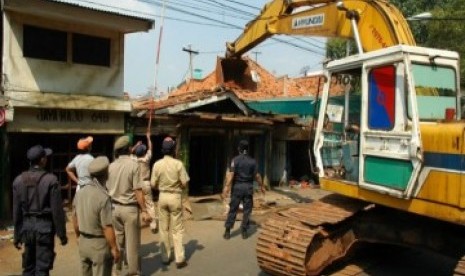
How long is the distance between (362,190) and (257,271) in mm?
2480

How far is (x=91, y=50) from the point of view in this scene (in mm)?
12352

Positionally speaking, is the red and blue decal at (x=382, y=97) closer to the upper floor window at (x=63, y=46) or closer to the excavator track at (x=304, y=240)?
the excavator track at (x=304, y=240)

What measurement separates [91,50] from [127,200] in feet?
20.7

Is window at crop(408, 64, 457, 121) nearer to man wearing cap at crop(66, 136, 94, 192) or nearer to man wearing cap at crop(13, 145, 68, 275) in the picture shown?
man wearing cap at crop(13, 145, 68, 275)

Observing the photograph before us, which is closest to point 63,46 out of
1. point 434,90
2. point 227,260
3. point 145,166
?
point 145,166

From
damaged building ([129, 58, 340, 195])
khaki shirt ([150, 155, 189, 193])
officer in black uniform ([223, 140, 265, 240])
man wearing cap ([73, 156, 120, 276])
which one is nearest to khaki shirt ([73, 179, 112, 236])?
man wearing cap ([73, 156, 120, 276])

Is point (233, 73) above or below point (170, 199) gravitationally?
above

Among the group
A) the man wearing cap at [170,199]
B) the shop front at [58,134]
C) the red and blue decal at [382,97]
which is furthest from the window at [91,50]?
the red and blue decal at [382,97]

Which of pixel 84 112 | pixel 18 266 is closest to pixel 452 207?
pixel 18 266

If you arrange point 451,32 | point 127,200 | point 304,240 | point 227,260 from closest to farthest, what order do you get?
point 304,240, point 127,200, point 227,260, point 451,32

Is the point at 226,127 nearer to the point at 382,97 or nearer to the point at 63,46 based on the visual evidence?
the point at 63,46

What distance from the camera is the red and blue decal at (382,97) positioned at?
5.99m

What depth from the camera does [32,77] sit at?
36.8ft

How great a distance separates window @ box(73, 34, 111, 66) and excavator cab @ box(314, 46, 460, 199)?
7143 mm
